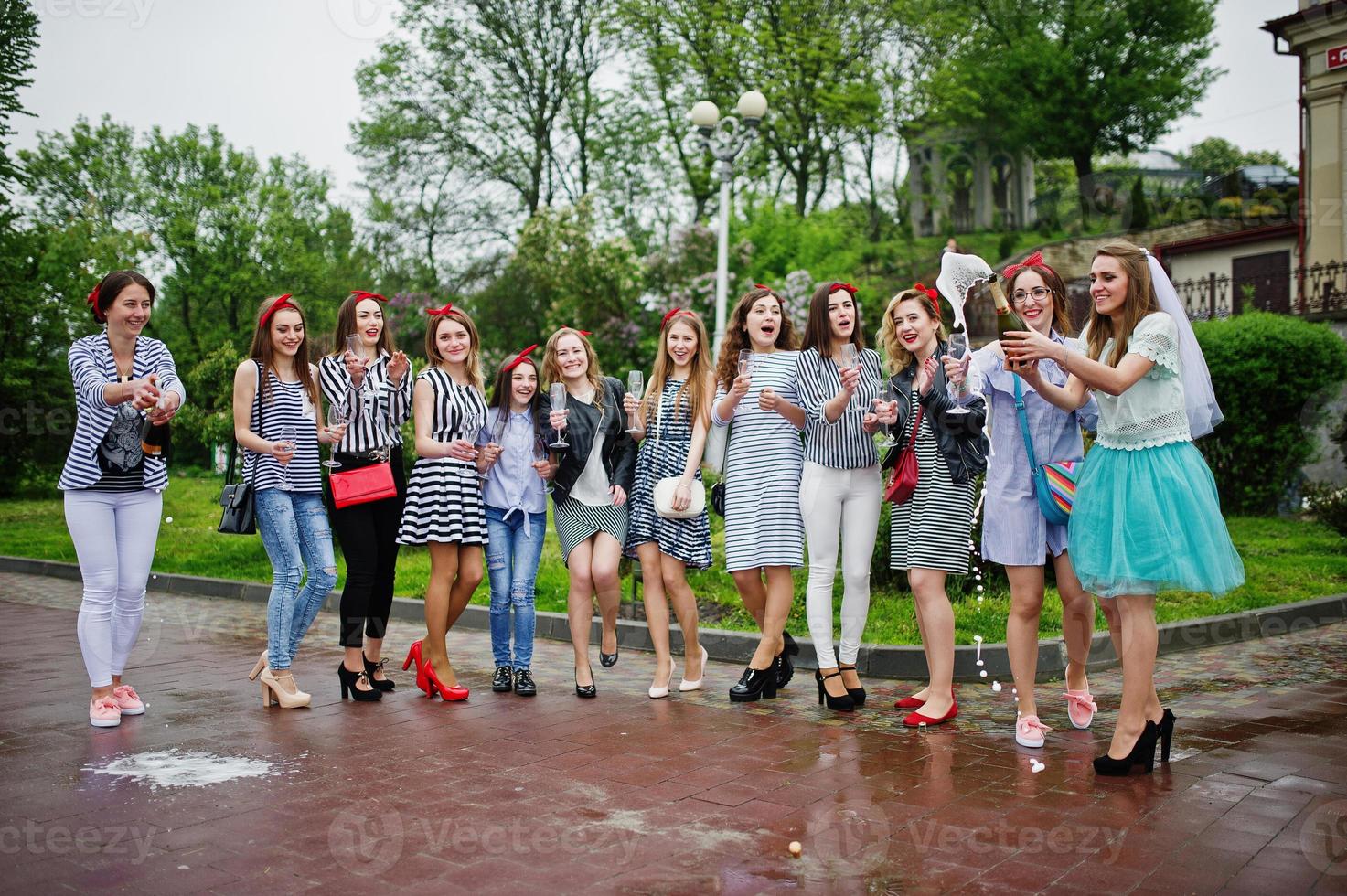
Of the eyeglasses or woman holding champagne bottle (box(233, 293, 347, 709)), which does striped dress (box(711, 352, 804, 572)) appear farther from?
woman holding champagne bottle (box(233, 293, 347, 709))

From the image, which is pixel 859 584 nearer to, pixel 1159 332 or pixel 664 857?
pixel 1159 332

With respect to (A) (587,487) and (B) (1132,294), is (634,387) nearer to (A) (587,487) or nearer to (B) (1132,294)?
(A) (587,487)

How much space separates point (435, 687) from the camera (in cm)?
639

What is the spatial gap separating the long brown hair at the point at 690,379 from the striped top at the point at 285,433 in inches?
73.0

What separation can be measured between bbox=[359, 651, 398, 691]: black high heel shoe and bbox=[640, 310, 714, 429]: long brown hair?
2.10 metres

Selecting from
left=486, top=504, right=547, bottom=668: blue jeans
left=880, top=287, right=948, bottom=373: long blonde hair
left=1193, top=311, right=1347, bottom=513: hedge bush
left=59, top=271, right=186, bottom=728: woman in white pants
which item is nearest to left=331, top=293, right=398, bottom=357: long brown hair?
left=59, top=271, right=186, bottom=728: woman in white pants

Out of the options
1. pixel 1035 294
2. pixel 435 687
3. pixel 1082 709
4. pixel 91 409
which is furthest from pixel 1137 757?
pixel 91 409

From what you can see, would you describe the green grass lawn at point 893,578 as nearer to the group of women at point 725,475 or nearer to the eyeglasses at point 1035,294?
the group of women at point 725,475

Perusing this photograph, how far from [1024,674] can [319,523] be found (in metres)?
3.75

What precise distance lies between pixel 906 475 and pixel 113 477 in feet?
13.1

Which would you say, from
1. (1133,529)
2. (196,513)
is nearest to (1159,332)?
(1133,529)

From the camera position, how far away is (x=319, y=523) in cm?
615

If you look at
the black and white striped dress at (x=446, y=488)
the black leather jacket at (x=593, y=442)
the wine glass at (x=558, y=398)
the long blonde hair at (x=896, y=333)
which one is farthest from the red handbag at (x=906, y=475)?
the black and white striped dress at (x=446, y=488)

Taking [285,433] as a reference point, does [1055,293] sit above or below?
above
